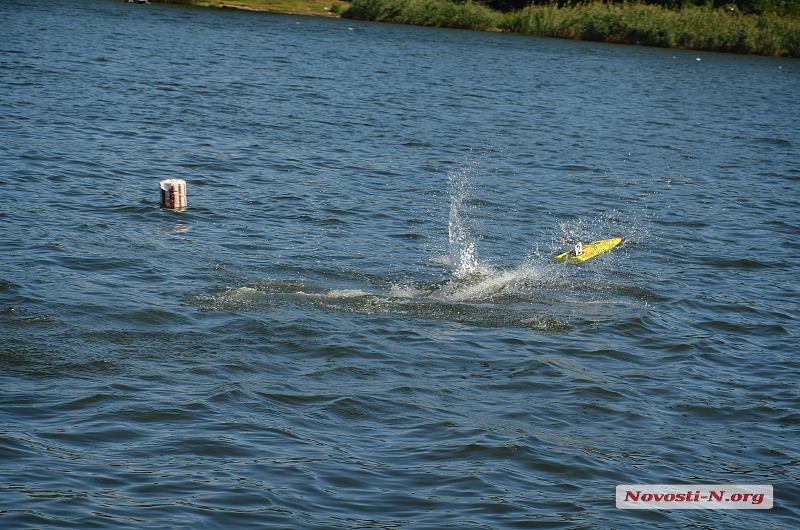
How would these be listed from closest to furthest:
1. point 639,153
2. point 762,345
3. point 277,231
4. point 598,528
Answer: point 598,528, point 762,345, point 277,231, point 639,153

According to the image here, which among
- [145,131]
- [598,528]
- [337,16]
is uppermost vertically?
[337,16]

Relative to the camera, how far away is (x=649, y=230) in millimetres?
18438

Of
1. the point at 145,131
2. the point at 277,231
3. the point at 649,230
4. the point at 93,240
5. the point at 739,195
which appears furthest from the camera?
the point at 145,131

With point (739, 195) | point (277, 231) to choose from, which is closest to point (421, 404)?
point (277, 231)

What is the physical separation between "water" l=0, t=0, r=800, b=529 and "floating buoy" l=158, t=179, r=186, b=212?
7.3 inches

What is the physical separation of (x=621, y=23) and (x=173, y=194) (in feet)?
169

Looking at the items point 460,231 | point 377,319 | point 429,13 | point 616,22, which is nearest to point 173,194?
point 460,231

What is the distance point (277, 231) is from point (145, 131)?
30.3 feet

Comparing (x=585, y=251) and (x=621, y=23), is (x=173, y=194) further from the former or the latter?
(x=621, y=23)

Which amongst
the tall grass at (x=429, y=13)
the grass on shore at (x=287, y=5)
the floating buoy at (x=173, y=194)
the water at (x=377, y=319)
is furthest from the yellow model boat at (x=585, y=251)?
the grass on shore at (x=287, y=5)

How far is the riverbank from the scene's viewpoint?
208 ft

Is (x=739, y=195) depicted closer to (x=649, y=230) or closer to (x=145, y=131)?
(x=649, y=230)

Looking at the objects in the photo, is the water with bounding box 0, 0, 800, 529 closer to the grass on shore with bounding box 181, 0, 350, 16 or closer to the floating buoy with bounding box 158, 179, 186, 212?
the floating buoy with bounding box 158, 179, 186, 212

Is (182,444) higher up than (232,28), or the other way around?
(232,28)
